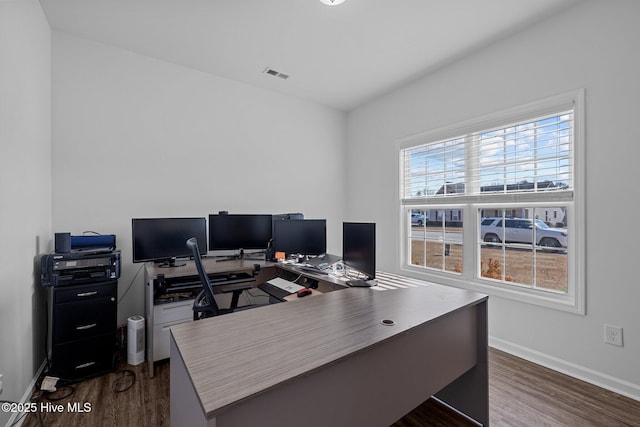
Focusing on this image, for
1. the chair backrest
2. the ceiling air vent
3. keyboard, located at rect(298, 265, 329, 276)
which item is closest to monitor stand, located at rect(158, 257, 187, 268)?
the chair backrest

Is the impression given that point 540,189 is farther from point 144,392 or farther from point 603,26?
point 144,392

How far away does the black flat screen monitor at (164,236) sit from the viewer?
9.07 ft

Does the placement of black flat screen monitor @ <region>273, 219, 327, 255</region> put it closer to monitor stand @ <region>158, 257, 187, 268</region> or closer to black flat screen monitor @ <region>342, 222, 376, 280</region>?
black flat screen monitor @ <region>342, 222, 376, 280</region>

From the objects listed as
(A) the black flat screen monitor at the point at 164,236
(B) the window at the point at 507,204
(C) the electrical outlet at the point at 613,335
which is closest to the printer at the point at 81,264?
(A) the black flat screen monitor at the point at 164,236

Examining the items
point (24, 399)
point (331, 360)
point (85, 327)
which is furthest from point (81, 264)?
point (331, 360)

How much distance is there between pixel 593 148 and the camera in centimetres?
231

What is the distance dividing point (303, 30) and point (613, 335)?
3619 millimetres

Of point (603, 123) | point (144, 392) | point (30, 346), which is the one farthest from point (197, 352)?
point (603, 123)

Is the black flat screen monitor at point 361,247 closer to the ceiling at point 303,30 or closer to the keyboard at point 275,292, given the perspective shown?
the keyboard at point 275,292

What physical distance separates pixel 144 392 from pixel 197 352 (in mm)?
1639

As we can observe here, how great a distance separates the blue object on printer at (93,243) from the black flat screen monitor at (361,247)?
2.12 metres

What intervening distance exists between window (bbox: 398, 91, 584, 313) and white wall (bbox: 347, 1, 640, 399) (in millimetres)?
102

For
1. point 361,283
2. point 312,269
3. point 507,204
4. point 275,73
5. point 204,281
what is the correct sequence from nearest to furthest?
point 204,281, point 361,283, point 312,269, point 507,204, point 275,73

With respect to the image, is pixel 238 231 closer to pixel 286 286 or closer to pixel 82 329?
pixel 286 286
